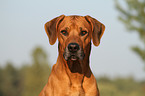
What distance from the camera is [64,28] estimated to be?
24.2 ft

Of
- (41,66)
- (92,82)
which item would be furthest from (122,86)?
(92,82)

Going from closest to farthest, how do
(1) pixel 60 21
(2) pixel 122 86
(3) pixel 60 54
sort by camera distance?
(3) pixel 60 54 < (1) pixel 60 21 < (2) pixel 122 86

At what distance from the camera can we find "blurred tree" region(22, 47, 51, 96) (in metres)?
48.6

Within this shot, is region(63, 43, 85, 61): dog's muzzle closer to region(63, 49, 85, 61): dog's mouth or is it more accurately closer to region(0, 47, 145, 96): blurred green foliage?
region(63, 49, 85, 61): dog's mouth

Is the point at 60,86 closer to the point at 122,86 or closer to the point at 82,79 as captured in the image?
the point at 82,79

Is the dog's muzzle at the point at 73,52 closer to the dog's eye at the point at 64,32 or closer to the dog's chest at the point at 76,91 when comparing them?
the dog's eye at the point at 64,32

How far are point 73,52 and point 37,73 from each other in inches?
1705

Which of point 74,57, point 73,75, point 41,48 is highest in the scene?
point 74,57

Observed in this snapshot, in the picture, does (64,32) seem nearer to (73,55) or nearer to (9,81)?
(73,55)

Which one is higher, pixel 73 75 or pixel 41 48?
pixel 73 75

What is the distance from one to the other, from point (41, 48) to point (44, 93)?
4324cm

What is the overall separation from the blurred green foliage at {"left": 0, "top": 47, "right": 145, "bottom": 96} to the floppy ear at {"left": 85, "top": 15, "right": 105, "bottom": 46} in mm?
40497

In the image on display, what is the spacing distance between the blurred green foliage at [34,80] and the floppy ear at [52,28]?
40.7m

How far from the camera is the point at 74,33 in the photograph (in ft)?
23.9
